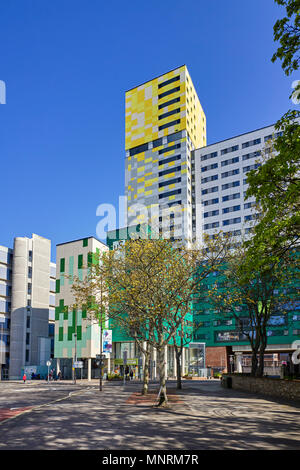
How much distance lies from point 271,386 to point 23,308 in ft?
240

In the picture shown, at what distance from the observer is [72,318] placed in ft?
237

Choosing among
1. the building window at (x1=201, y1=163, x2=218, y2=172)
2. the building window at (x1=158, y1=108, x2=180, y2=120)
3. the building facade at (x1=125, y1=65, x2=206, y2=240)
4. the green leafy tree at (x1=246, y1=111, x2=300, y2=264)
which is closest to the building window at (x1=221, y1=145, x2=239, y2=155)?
the building window at (x1=201, y1=163, x2=218, y2=172)

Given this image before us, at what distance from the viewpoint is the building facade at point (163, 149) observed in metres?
111

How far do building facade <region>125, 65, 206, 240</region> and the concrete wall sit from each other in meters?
72.9

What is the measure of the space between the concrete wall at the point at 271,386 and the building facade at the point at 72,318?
37.1 meters

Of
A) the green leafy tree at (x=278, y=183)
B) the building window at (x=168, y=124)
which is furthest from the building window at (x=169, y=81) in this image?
the green leafy tree at (x=278, y=183)

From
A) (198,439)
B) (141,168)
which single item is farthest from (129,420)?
(141,168)

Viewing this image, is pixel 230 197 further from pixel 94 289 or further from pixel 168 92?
pixel 94 289

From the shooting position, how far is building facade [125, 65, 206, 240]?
110625 mm

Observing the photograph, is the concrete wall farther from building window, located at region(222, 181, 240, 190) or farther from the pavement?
building window, located at region(222, 181, 240, 190)

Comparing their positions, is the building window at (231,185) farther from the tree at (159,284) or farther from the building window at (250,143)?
the tree at (159,284)

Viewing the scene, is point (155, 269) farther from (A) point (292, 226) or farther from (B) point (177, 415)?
(A) point (292, 226)

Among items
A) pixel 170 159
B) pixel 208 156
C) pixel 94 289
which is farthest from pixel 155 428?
pixel 170 159

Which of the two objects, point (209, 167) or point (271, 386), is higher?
point (209, 167)
